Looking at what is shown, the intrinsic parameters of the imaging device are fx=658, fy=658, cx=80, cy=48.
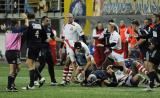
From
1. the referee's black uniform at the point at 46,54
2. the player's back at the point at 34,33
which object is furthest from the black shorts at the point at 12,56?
the referee's black uniform at the point at 46,54

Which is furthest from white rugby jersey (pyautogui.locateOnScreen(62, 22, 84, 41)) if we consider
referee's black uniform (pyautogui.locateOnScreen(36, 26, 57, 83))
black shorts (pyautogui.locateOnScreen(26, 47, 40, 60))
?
black shorts (pyautogui.locateOnScreen(26, 47, 40, 60))

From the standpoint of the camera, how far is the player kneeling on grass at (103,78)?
68.0ft

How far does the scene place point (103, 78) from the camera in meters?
20.8

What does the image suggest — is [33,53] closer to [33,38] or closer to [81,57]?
[33,38]

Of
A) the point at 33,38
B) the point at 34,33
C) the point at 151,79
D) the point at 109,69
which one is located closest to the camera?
the point at 151,79

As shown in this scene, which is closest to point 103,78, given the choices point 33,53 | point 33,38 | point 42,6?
point 33,53

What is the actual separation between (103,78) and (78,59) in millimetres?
1472

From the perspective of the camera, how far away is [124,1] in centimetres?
3594

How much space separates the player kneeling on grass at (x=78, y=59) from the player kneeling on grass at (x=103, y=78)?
0.51 meters

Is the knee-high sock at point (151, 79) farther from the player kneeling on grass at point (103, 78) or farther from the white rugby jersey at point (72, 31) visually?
the white rugby jersey at point (72, 31)

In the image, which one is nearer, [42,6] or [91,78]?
[91,78]

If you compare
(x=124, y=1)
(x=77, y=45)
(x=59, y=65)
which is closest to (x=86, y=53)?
(x=77, y=45)

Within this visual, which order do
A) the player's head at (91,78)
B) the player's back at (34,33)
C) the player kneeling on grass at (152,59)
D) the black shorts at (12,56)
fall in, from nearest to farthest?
the player kneeling on grass at (152,59)
the black shorts at (12,56)
the player's back at (34,33)
the player's head at (91,78)

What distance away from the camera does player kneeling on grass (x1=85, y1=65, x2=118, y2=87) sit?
20.7 meters
